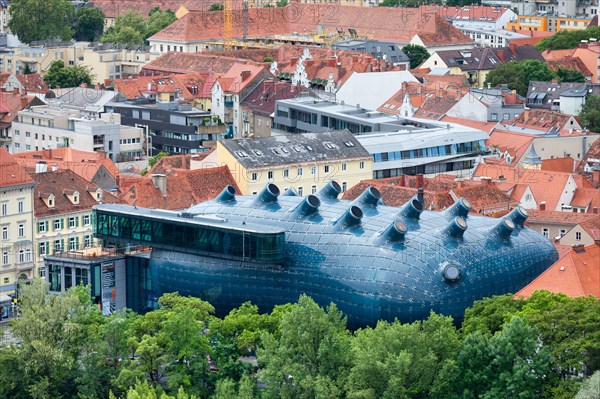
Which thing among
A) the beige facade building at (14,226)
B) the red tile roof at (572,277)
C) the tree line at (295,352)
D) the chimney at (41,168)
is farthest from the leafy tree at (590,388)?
the chimney at (41,168)

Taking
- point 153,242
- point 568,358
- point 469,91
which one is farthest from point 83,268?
point 469,91

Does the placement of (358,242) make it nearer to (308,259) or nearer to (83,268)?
(308,259)

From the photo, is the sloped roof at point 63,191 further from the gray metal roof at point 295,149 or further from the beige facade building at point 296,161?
the gray metal roof at point 295,149

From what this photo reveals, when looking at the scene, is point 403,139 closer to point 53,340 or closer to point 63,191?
point 63,191

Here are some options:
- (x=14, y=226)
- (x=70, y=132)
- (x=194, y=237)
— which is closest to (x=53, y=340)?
(x=194, y=237)

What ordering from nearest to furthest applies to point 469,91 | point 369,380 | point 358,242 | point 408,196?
point 369,380
point 358,242
point 408,196
point 469,91

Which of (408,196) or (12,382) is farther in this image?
(408,196)

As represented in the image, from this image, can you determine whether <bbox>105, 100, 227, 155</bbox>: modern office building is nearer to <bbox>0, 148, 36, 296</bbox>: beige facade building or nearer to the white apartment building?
the white apartment building
